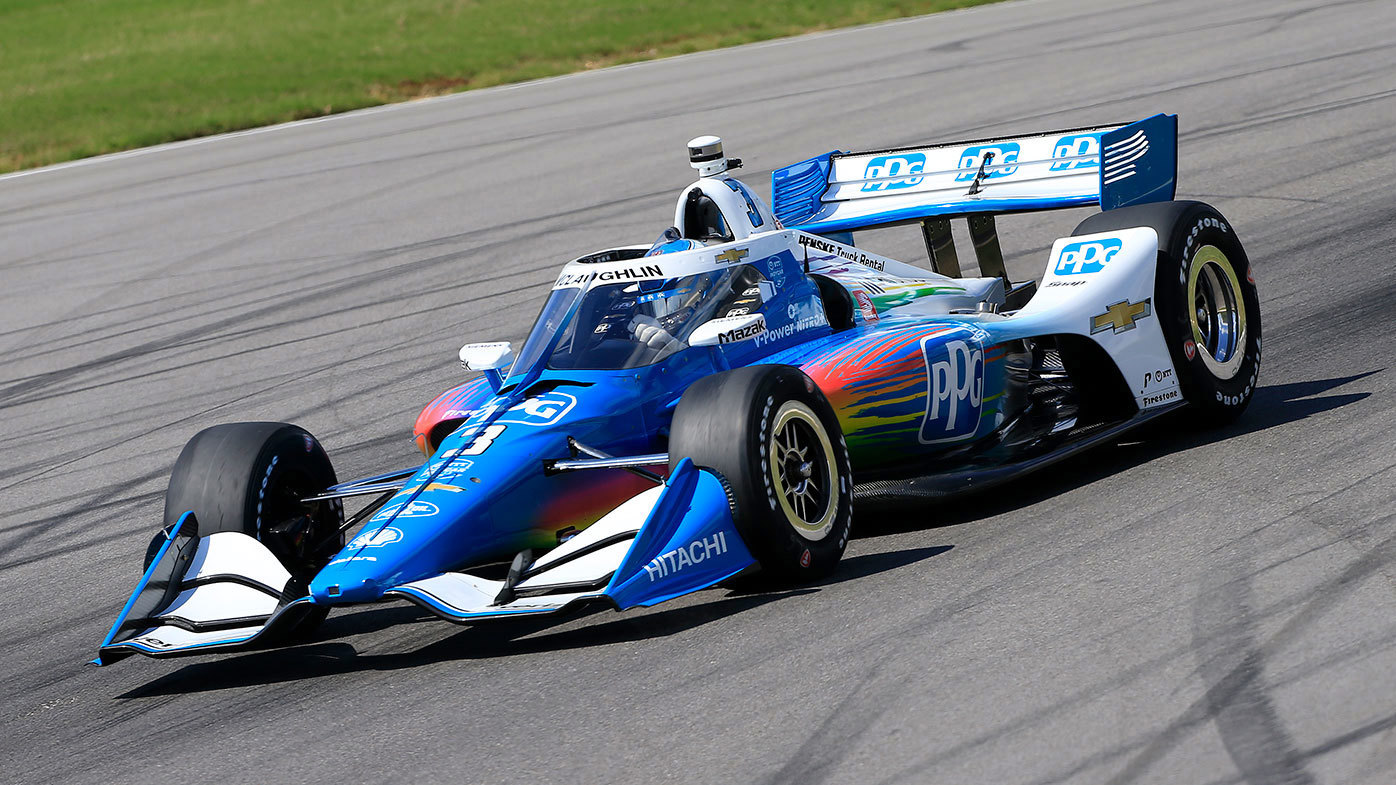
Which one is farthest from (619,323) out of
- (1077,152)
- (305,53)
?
(305,53)

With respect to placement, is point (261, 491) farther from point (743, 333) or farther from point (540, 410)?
point (743, 333)

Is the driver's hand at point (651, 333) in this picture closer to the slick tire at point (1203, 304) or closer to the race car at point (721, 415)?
the race car at point (721, 415)

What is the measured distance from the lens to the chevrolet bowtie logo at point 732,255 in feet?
24.3

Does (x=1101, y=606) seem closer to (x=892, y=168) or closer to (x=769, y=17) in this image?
(x=892, y=168)

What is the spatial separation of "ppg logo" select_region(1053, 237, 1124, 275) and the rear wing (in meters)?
0.82

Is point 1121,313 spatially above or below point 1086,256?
below

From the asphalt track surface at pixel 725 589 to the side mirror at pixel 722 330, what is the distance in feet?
3.54

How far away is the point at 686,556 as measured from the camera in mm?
6078

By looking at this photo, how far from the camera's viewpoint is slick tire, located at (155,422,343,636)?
6.84m

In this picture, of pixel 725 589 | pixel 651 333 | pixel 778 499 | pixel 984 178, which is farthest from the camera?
pixel 984 178

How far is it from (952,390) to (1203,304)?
1740 mm

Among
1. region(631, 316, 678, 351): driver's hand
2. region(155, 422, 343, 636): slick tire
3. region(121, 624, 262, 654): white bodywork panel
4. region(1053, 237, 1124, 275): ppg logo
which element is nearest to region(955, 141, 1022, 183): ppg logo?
region(1053, 237, 1124, 275): ppg logo

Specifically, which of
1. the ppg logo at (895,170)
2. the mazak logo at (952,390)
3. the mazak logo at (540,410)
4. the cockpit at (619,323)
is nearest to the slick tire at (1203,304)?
the mazak logo at (952,390)

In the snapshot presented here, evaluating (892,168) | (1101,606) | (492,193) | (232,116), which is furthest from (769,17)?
(1101,606)
